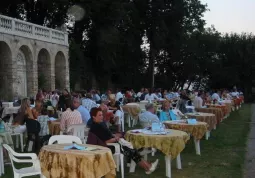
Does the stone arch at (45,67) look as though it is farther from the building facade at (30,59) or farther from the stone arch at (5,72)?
the stone arch at (5,72)

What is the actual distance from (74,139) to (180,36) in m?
33.5

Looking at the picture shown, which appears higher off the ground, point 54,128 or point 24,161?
point 54,128

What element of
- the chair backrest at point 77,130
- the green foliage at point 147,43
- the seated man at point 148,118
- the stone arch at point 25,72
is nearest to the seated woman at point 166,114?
the seated man at point 148,118

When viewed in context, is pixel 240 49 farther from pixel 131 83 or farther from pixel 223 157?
pixel 223 157

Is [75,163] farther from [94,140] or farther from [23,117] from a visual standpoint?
[23,117]

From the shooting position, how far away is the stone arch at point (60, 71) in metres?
26.8

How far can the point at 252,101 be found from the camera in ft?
131

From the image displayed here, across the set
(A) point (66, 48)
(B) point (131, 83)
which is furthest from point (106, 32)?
(B) point (131, 83)

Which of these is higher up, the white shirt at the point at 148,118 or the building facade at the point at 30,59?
the building facade at the point at 30,59

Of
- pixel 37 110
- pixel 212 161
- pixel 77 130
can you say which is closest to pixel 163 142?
pixel 212 161

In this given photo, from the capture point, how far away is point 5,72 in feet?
69.9

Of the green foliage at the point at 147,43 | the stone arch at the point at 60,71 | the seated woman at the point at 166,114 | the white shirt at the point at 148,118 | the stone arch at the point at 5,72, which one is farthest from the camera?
the green foliage at the point at 147,43

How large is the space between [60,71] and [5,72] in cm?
610

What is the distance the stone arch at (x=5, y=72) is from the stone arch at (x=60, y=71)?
5504 mm
